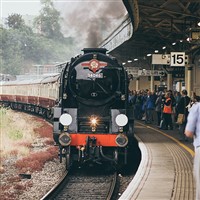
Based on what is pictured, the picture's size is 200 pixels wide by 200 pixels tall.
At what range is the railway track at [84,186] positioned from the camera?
9.90 m

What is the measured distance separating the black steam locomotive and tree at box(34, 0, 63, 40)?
272 ft

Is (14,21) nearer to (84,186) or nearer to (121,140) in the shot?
(121,140)

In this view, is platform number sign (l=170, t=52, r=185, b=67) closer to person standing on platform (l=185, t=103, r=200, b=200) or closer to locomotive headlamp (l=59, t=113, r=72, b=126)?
locomotive headlamp (l=59, t=113, r=72, b=126)

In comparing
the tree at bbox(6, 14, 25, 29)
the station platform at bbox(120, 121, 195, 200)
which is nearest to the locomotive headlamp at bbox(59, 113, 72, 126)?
the station platform at bbox(120, 121, 195, 200)

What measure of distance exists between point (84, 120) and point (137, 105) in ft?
37.2

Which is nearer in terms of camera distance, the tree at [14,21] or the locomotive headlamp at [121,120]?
the locomotive headlamp at [121,120]

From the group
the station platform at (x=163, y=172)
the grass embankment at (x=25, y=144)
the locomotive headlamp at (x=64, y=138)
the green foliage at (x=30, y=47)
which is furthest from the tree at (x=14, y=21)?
the locomotive headlamp at (x=64, y=138)

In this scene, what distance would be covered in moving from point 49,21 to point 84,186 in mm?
90728

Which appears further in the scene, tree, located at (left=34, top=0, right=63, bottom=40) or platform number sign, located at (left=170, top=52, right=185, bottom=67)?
tree, located at (left=34, top=0, right=63, bottom=40)

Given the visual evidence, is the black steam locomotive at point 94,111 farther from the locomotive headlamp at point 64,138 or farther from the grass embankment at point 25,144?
the grass embankment at point 25,144

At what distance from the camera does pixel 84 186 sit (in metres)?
11.0

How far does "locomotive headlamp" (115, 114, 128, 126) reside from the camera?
11641 millimetres

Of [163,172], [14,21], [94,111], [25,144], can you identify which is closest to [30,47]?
[14,21]

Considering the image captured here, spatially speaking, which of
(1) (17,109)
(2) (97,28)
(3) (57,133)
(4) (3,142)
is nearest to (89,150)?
(3) (57,133)
